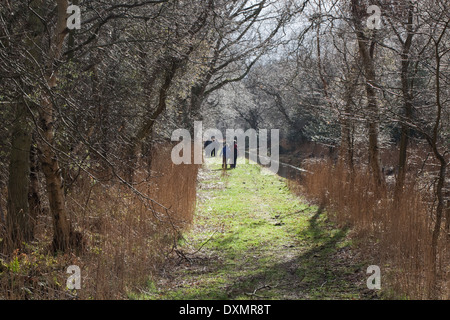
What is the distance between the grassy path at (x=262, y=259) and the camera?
4.52 metres

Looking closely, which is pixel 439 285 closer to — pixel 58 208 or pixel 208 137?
pixel 58 208

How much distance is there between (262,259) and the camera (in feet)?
18.7

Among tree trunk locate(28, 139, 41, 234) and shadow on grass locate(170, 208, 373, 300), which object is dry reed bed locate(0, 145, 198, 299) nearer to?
tree trunk locate(28, 139, 41, 234)

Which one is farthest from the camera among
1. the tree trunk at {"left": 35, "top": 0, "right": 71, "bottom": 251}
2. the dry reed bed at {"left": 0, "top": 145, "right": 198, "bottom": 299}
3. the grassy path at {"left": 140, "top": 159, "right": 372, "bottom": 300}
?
the grassy path at {"left": 140, "top": 159, "right": 372, "bottom": 300}

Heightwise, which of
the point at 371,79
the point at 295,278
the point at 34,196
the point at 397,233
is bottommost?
the point at 295,278

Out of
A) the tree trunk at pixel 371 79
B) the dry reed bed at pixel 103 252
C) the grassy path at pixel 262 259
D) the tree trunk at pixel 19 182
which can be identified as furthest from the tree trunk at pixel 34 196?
the tree trunk at pixel 371 79

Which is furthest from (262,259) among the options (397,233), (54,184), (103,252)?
(54,184)

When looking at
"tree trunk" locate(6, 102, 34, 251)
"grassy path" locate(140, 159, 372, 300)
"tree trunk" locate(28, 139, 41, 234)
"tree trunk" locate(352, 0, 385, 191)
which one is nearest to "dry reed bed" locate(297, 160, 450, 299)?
"tree trunk" locate(352, 0, 385, 191)

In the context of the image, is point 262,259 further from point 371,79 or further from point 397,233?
point 371,79

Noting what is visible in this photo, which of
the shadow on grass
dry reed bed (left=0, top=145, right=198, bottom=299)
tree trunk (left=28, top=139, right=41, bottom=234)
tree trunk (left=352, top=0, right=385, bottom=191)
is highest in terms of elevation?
tree trunk (left=352, top=0, right=385, bottom=191)

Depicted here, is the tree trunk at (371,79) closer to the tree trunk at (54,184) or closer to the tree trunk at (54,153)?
the tree trunk at (54,153)

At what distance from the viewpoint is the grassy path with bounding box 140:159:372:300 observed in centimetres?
452

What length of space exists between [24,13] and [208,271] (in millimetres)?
4044

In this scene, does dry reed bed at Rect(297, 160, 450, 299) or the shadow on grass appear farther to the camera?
the shadow on grass
